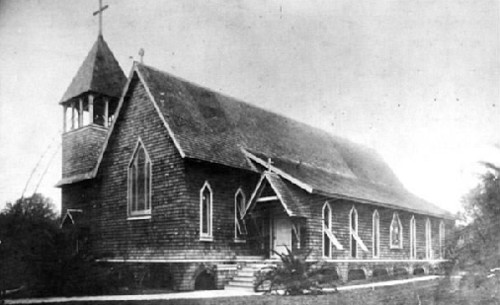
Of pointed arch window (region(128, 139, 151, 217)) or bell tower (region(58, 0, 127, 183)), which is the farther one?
bell tower (region(58, 0, 127, 183))

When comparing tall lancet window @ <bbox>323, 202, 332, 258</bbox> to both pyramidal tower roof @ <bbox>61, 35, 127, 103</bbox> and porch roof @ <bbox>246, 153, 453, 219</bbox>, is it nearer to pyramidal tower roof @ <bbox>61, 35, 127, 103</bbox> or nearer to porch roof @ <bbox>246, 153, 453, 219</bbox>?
porch roof @ <bbox>246, 153, 453, 219</bbox>

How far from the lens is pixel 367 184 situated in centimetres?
2089

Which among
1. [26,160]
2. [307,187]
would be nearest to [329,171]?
[307,187]

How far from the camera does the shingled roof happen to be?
15.4 meters

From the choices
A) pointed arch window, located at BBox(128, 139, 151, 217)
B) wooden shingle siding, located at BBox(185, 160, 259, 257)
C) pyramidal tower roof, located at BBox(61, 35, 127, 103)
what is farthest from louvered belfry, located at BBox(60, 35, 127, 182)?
wooden shingle siding, located at BBox(185, 160, 259, 257)

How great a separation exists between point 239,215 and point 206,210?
1.31 metres

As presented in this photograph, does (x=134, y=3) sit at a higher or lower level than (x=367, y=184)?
higher

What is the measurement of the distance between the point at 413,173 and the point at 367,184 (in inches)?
325

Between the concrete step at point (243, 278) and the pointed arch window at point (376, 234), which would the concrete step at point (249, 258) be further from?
the pointed arch window at point (376, 234)

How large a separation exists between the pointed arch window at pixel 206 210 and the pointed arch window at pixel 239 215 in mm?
1025

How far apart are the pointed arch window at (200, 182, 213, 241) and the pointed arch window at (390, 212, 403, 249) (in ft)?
25.2

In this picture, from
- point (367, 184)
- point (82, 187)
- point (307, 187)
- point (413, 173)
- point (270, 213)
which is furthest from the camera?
point (367, 184)

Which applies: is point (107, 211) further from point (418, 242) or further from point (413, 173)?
point (418, 242)

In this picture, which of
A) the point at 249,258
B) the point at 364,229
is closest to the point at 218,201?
the point at 249,258
